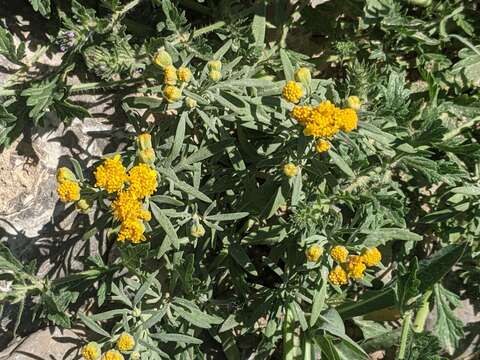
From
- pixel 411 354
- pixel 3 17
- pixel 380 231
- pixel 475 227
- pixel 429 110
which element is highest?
pixel 3 17

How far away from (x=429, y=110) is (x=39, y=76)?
9.37ft

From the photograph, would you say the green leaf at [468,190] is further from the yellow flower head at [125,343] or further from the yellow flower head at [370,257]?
the yellow flower head at [125,343]

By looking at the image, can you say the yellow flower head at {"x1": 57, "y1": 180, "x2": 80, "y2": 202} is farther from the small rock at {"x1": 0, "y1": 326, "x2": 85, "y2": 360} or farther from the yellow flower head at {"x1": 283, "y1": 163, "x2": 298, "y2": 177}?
the small rock at {"x1": 0, "y1": 326, "x2": 85, "y2": 360}

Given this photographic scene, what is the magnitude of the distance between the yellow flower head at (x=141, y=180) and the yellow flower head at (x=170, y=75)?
20.3 inches

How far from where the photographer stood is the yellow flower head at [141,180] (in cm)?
315

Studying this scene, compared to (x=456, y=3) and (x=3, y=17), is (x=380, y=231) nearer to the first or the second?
(x=456, y=3)

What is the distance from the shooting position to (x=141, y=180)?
3.16m

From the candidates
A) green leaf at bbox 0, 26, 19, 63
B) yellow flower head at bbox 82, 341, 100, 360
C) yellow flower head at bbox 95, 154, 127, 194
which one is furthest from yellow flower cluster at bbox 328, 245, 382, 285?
green leaf at bbox 0, 26, 19, 63

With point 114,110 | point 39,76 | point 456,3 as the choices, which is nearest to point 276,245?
point 114,110

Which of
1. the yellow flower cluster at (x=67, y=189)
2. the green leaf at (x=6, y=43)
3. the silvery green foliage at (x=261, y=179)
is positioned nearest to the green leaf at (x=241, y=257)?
the silvery green foliage at (x=261, y=179)

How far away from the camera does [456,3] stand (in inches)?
179

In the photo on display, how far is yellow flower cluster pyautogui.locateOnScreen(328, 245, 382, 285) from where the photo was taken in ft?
10.5

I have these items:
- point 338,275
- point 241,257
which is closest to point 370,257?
point 338,275

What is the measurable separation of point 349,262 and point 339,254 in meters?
0.08
